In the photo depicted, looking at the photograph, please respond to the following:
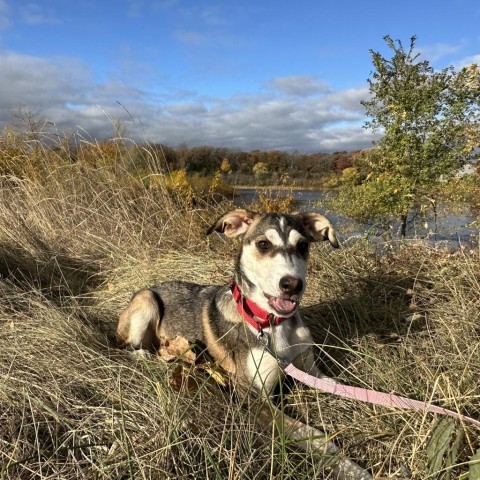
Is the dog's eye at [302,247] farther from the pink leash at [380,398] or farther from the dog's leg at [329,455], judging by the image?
the dog's leg at [329,455]

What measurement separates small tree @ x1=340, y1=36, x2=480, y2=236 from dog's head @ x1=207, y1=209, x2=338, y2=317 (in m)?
3.67

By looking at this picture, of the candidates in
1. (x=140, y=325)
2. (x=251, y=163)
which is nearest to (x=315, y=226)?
(x=140, y=325)

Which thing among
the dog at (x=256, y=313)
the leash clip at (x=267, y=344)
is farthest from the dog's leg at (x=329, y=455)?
the leash clip at (x=267, y=344)

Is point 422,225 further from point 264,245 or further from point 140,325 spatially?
point 140,325

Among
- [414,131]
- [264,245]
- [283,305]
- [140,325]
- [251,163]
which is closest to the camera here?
[283,305]

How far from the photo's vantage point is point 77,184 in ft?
25.5

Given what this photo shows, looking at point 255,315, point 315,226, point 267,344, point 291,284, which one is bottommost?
point 267,344

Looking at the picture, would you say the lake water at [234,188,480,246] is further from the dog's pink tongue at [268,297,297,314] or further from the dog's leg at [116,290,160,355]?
the dog's leg at [116,290,160,355]

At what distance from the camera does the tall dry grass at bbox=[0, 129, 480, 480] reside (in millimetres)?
2189

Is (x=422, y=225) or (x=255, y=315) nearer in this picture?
(x=255, y=315)

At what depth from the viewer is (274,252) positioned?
3.07 metres

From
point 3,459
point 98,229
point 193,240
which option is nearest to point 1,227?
point 98,229

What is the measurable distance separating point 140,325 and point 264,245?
4.96 ft

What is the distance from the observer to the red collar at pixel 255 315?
124 inches
